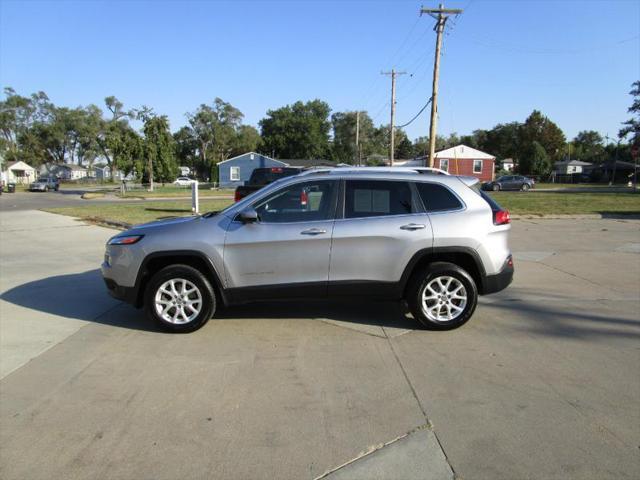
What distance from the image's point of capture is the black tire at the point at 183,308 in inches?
208

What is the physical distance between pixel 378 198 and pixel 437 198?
67cm

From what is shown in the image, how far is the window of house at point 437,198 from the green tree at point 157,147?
4481 cm

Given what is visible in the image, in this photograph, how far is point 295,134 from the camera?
105 metres

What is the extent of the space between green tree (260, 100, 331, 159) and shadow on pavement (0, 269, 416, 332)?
98302 millimetres

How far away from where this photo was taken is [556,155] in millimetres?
100500

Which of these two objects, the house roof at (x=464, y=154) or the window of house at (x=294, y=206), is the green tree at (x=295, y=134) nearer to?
the house roof at (x=464, y=154)

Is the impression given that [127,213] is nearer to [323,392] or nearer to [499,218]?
[499,218]

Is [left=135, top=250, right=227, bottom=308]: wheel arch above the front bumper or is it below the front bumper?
above

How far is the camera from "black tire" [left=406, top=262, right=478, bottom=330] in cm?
532

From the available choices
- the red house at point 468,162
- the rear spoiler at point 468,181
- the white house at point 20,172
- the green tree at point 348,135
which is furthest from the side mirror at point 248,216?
the white house at point 20,172

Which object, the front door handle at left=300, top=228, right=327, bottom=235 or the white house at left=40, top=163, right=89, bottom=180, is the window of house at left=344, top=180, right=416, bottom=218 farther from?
the white house at left=40, top=163, right=89, bottom=180

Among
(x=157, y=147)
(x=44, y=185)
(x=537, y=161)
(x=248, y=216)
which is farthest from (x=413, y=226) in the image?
(x=537, y=161)

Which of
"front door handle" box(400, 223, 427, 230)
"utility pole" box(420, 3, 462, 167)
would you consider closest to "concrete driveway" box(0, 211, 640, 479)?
"front door handle" box(400, 223, 427, 230)

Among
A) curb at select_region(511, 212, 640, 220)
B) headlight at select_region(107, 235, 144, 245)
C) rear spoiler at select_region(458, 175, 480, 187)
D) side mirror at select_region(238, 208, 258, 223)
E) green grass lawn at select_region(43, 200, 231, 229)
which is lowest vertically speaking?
green grass lawn at select_region(43, 200, 231, 229)
